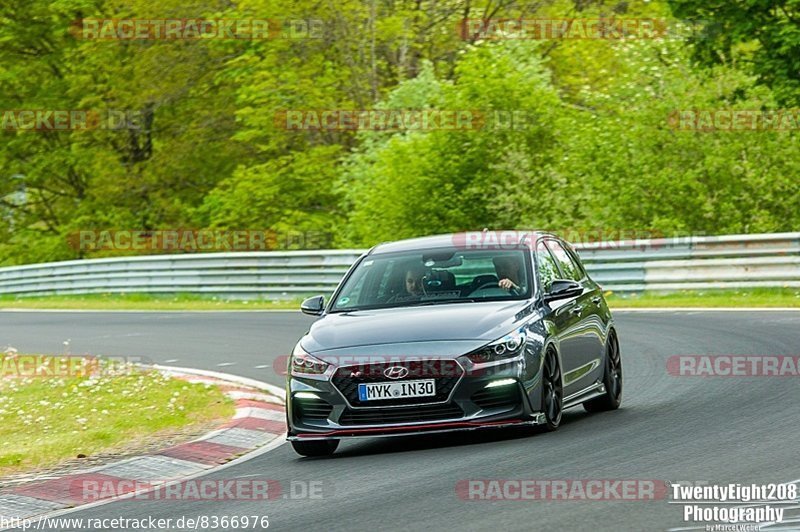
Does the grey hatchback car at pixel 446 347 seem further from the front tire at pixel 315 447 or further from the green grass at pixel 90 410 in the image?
the green grass at pixel 90 410

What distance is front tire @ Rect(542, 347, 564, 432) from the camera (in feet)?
33.7

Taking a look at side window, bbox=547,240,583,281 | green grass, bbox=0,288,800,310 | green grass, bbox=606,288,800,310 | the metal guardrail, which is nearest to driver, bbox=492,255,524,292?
side window, bbox=547,240,583,281

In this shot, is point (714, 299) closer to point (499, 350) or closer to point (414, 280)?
point (414, 280)

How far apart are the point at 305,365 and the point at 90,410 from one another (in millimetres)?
4125

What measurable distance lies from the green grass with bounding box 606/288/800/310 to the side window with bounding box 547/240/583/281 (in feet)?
30.9

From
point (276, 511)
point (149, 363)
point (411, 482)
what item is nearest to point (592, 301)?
point (411, 482)

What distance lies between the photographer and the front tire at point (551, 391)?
1027 centimetres

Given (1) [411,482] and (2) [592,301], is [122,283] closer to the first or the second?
(2) [592,301]

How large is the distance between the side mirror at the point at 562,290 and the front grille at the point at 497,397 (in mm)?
1264

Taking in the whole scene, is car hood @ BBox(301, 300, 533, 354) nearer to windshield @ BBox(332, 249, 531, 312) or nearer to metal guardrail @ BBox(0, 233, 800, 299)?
windshield @ BBox(332, 249, 531, 312)

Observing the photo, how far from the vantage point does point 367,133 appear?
127 feet

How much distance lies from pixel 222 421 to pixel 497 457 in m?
3.95

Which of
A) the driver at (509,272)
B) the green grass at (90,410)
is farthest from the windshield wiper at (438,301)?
the green grass at (90,410)

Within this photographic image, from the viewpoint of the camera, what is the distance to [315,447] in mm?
Answer: 10430
